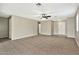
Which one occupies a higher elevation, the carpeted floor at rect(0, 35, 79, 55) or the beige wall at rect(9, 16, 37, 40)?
the beige wall at rect(9, 16, 37, 40)

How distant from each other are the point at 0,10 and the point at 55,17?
1514 mm

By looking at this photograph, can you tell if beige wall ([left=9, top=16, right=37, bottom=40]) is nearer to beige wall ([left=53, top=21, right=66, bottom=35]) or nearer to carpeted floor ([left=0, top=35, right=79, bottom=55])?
carpeted floor ([left=0, top=35, right=79, bottom=55])

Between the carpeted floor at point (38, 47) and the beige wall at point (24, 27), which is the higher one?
the beige wall at point (24, 27)

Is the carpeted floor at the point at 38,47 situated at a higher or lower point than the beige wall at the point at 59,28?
lower

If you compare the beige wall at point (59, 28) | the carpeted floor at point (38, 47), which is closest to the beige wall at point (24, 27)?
the carpeted floor at point (38, 47)

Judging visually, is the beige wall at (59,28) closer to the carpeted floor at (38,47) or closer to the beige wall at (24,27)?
the carpeted floor at (38,47)

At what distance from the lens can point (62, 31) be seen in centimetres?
228

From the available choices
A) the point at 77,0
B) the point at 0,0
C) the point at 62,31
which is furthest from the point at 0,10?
the point at 77,0

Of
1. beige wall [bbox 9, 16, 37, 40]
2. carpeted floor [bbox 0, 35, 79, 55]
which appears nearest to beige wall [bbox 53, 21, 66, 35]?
carpeted floor [bbox 0, 35, 79, 55]

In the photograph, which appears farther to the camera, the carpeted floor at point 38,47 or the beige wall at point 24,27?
the beige wall at point 24,27

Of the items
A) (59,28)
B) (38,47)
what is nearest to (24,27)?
(38,47)

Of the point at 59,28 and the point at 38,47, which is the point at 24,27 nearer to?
the point at 38,47

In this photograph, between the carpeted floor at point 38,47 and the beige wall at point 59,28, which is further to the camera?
the beige wall at point 59,28
